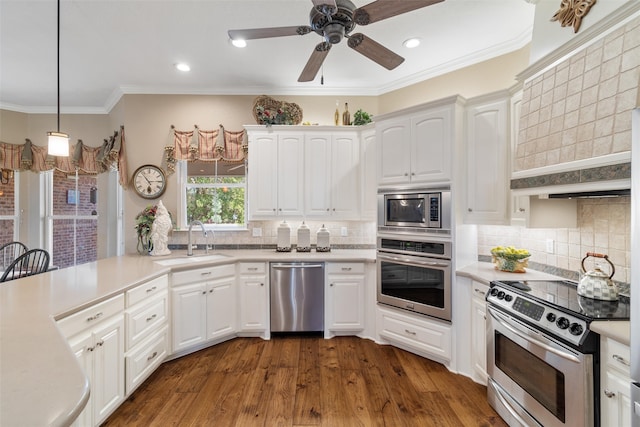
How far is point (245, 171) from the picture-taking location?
372 cm

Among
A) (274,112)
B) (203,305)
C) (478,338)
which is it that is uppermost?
(274,112)

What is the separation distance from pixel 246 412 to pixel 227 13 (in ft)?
10.3

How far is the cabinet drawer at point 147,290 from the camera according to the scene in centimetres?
209

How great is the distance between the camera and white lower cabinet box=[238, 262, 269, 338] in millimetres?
3105

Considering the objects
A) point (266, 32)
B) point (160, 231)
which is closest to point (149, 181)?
point (160, 231)

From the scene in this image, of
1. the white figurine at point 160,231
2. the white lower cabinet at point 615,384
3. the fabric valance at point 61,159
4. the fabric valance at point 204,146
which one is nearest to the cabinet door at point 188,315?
the white figurine at point 160,231

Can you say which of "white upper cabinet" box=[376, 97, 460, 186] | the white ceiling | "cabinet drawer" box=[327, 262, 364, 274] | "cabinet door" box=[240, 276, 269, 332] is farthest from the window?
"white upper cabinet" box=[376, 97, 460, 186]

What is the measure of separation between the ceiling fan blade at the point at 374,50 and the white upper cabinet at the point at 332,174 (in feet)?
4.44

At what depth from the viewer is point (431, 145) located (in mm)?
2639

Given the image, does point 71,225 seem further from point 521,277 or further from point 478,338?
point 521,277

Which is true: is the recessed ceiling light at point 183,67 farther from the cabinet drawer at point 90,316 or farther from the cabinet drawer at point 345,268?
the cabinet drawer at point 345,268

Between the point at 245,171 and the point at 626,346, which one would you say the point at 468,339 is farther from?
the point at 245,171

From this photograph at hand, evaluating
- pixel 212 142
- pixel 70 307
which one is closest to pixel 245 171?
pixel 212 142

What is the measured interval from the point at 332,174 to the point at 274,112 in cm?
106
